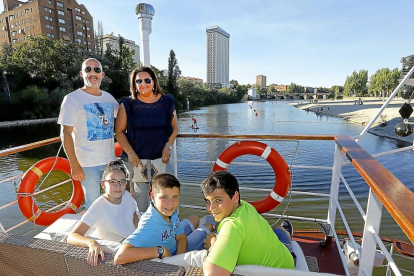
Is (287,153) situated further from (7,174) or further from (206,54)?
(206,54)

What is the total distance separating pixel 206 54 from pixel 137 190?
11012cm

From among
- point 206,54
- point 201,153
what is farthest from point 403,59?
point 206,54

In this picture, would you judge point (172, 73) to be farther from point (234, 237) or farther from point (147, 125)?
point (234, 237)

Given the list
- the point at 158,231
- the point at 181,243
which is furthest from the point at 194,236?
the point at 158,231

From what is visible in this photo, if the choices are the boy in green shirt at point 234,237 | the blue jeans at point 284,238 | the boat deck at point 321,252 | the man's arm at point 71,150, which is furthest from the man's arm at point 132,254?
the boat deck at point 321,252

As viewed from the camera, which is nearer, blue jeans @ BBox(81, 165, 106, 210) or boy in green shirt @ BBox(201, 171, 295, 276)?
boy in green shirt @ BBox(201, 171, 295, 276)

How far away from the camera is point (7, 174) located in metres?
7.77

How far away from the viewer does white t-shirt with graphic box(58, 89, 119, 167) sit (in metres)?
1.48

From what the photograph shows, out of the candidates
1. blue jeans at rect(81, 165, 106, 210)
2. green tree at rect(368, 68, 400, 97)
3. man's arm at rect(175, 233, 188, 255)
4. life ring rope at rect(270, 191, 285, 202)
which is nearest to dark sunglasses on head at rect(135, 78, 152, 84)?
blue jeans at rect(81, 165, 106, 210)

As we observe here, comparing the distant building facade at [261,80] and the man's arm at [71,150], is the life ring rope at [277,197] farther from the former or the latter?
the distant building facade at [261,80]

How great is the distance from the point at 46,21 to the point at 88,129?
36.7 meters

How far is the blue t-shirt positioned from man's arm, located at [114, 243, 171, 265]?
5 cm

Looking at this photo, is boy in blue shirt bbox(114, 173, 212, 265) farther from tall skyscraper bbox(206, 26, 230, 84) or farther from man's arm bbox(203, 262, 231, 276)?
tall skyscraper bbox(206, 26, 230, 84)

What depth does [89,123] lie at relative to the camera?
60.2 inches
